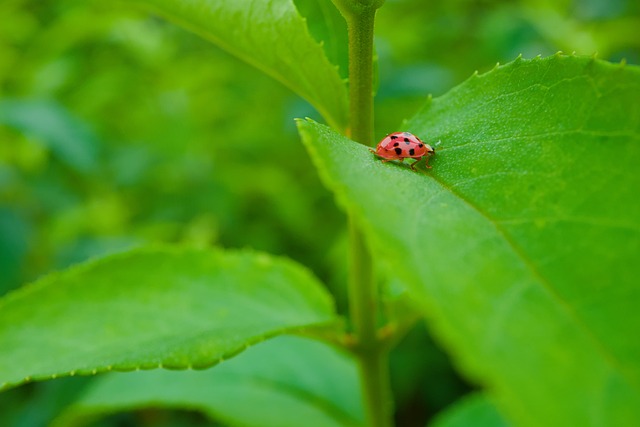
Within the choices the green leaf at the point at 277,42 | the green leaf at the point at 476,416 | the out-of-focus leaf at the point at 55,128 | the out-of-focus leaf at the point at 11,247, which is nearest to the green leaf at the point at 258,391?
the green leaf at the point at 476,416

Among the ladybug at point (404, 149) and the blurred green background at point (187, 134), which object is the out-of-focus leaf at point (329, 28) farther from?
the blurred green background at point (187, 134)

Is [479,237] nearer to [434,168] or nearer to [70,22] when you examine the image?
[434,168]

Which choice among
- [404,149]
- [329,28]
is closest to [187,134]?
[329,28]

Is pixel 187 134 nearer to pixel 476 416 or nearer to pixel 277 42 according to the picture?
pixel 476 416

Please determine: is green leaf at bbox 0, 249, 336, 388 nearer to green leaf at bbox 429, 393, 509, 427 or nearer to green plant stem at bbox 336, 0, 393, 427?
green plant stem at bbox 336, 0, 393, 427

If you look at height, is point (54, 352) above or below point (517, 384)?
above

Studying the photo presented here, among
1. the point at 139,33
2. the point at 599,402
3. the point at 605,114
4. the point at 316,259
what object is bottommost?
the point at 599,402

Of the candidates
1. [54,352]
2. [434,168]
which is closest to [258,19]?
[434,168]
